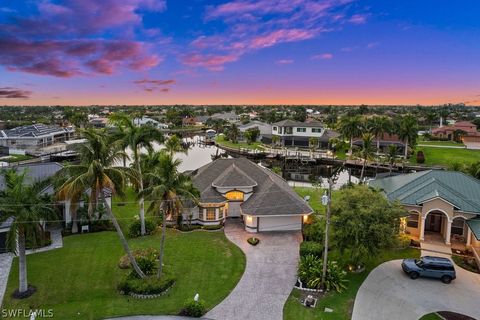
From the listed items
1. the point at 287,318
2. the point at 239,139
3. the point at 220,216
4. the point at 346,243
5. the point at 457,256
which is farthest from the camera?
the point at 239,139

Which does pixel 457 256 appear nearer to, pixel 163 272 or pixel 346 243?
pixel 346 243

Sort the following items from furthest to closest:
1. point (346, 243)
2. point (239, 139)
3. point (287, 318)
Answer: point (239, 139), point (346, 243), point (287, 318)

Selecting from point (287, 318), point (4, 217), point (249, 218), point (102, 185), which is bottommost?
point (287, 318)

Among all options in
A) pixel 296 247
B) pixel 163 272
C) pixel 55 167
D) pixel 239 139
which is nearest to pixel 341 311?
pixel 296 247

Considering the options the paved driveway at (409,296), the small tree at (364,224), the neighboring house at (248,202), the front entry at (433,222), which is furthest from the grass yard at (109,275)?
the front entry at (433,222)

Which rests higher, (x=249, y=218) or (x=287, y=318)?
(x=249, y=218)

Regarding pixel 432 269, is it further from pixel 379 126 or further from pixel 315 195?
pixel 379 126

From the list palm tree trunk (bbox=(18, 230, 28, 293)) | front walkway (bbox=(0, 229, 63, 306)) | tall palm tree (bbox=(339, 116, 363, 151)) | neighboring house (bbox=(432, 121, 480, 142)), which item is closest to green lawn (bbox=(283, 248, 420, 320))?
palm tree trunk (bbox=(18, 230, 28, 293))

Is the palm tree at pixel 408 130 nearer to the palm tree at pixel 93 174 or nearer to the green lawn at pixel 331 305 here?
the green lawn at pixel 331 305
